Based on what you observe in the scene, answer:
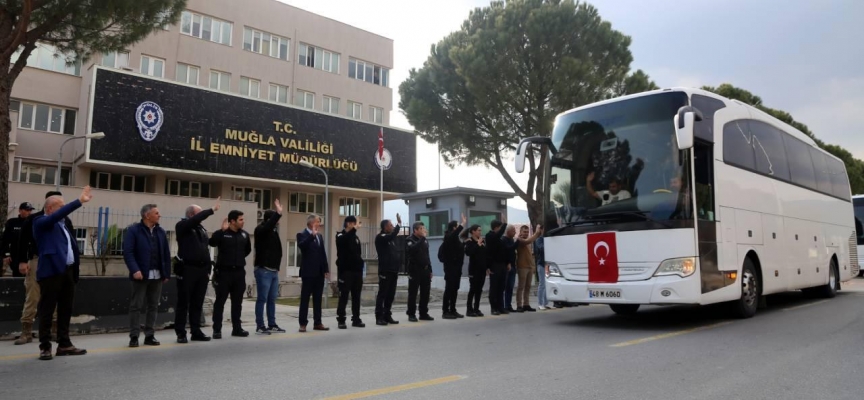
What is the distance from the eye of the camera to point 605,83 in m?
22.7

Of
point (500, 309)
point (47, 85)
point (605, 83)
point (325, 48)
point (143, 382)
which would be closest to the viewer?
point (143, 382)

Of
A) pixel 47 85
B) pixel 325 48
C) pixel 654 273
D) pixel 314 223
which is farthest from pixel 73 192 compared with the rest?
pixel 654 273

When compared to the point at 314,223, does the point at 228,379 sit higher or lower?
lower

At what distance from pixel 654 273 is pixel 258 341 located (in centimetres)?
567

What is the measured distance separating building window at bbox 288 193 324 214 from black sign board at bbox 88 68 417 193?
201 centimetres

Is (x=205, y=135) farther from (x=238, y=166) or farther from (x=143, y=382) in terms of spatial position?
(x=143, y=382)

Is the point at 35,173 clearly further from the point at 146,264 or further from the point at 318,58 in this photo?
the point at 146,264

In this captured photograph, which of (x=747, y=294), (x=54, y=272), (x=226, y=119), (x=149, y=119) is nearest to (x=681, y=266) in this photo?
(x=747, y=294)

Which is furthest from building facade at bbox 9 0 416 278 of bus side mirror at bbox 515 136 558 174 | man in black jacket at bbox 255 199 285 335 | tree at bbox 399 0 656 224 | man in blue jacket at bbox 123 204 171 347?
bus side mirror at bbox 515 136 558 174

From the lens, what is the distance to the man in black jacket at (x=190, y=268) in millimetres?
8016

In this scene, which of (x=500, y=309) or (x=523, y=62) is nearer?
(x=500, y=309)

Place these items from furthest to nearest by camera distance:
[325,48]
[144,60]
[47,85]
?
[325,48] < [144,60] < [47,85]

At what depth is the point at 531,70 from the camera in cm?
2252

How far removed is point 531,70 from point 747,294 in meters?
14.2
